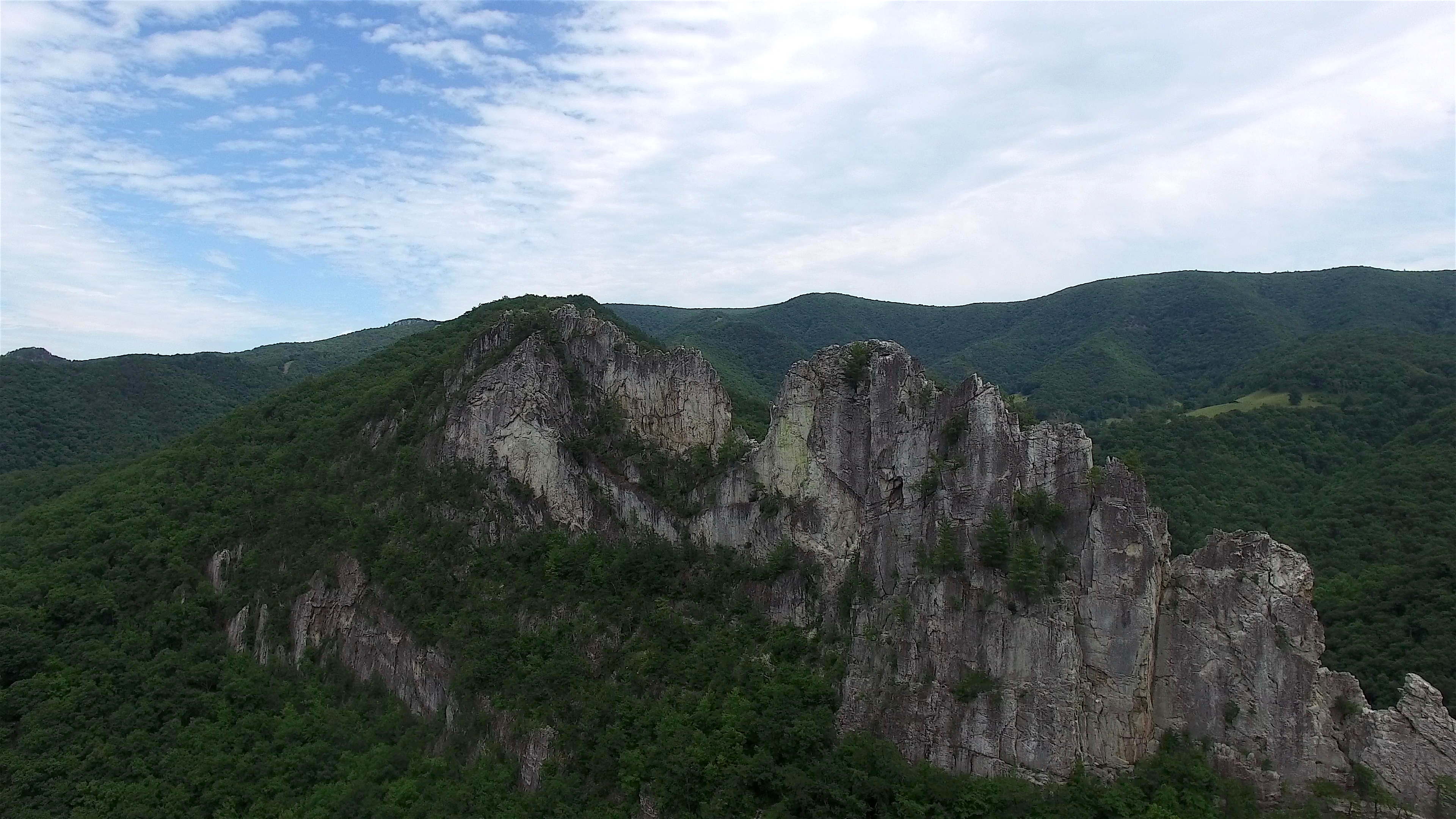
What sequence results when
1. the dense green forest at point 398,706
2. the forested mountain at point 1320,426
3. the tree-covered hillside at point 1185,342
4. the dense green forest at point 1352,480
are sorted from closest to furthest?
the dense green forest at point 398,706 → the dense green forest at point 1352,480 → the forested mountain at point 1320,426 → the tree-covered hillside at point 1185,342

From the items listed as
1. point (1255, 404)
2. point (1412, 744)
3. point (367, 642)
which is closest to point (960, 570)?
point (1412, 744)

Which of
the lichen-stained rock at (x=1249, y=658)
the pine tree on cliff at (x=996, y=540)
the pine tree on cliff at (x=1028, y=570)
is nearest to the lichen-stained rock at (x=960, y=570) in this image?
the pine tree on cliff at (x=996, y=540)

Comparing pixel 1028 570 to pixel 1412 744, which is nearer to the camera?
pixel 1412 744

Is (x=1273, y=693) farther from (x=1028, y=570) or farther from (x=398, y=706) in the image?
(x=398, y=706)

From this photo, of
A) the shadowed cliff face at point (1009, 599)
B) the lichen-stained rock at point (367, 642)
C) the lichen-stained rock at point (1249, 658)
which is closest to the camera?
the lichen-stained rock at point (1249, 658)

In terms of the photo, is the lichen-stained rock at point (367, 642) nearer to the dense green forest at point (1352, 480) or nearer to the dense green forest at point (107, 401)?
the dense green forest at point (1352, 480)

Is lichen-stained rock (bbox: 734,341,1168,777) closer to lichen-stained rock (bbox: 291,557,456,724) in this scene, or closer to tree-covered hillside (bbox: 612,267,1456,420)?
lichen-stained rock (bbox: 291,557,456,724)

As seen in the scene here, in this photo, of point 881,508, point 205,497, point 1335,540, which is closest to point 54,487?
point 205,497
